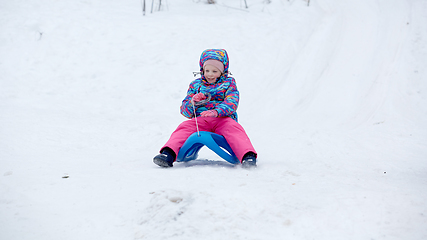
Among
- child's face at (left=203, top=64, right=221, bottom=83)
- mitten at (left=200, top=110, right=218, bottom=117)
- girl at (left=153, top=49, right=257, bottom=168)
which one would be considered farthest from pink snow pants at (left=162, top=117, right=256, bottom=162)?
child's face at (left=203, top=64, right=221, bottom=83)

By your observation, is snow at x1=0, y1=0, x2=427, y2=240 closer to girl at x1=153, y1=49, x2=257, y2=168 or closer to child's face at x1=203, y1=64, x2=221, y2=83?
girl at x1=153, y1=49, x2=257, y2=168

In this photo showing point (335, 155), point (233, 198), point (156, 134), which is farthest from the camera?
point (156, 134)

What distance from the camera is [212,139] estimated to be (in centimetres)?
253

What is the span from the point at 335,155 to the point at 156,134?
2.07m

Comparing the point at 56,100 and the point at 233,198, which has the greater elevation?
the point at 233,198

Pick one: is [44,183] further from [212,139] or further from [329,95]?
[329,95]

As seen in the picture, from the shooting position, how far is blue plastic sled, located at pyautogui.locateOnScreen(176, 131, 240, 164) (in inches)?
99.0

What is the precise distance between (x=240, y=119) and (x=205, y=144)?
2345mm

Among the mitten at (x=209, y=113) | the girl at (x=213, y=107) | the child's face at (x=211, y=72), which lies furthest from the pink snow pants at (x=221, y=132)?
the child's face at (x=211, y=72)

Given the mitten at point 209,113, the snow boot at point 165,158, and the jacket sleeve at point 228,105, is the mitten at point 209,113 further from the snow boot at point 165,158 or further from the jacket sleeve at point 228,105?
the snow boot at point 165,158

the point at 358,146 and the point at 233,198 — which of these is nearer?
the point at 233,198

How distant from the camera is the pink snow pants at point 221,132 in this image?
2504mm

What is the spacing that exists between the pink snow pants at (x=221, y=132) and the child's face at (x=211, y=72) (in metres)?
0.35

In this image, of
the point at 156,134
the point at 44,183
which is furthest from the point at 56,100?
the point at 44,183
